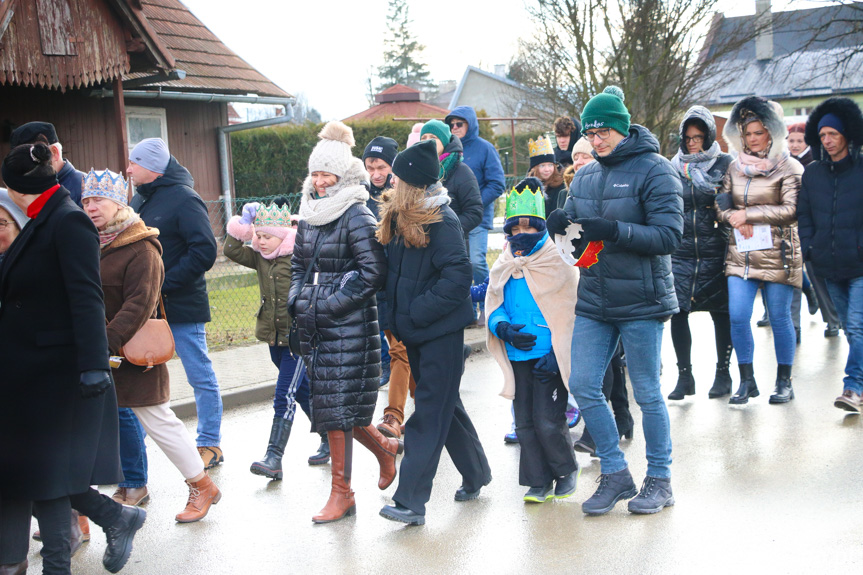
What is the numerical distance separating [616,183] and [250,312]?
7.95 metres

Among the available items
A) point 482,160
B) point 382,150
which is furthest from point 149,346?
point 482,160

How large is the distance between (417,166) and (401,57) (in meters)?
70.0

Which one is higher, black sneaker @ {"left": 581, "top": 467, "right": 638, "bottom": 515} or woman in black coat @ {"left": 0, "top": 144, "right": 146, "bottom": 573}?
woman in black coat @ {"left": 0, "top": 144, "right": 146, "bottom": 573}

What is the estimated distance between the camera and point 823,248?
6.58 meters

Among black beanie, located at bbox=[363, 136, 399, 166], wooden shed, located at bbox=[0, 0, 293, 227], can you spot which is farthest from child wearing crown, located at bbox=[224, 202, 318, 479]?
wooden shed, located at bbox=[0, 0, 293, 227]

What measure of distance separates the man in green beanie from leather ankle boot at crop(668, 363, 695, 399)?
2.33 metres

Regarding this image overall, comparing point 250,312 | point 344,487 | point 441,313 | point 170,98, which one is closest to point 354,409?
point 344,487

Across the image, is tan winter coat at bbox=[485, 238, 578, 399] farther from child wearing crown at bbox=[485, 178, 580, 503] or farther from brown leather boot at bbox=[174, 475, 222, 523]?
brown leather boot at bbox=[174, 475, 222, 523]

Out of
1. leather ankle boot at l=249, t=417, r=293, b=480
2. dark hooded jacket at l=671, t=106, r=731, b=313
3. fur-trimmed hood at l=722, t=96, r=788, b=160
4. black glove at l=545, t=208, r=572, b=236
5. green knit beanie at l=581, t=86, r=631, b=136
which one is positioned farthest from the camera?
dark hooded jacket at l=671, t=106, r=731, b=313

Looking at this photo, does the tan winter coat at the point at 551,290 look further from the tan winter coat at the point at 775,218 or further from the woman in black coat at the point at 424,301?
the tan winter coat at the point at 775,218

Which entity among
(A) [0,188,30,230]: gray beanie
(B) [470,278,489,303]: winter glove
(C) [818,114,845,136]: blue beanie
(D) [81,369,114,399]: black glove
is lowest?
(D) [81,369,114,399]: black glove

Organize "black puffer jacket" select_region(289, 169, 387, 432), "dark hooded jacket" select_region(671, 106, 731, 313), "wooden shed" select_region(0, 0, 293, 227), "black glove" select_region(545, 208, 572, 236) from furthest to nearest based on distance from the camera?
1. "wooden shed" select_region(0, 0, 293, 227)
2. "dark hooded jacket" select_region(671, 106, 731, 313)
3. "black puffer jacket" select_region(289, 169, 387, 432)
4. "black glove" select_region(545, 208, 572, 236)

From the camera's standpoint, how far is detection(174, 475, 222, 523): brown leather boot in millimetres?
5094

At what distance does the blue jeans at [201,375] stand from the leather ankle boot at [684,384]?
3.49m
